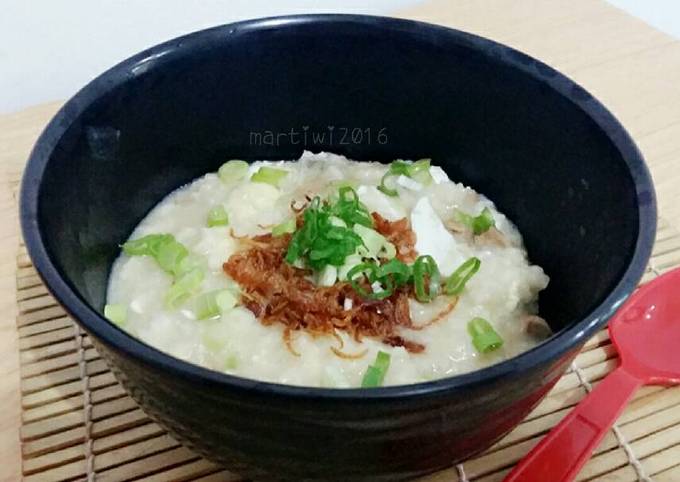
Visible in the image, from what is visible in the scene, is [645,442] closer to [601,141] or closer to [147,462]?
[601,141]

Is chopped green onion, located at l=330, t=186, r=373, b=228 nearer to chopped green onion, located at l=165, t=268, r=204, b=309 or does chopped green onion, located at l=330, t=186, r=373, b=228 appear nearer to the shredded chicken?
the shredded chicken

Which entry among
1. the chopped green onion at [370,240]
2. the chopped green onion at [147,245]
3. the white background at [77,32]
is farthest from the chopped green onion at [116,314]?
the white background at [77,32]

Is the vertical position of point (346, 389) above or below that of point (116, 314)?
above

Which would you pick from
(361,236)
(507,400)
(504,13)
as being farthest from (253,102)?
(504,13)

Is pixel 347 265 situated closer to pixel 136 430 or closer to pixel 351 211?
pixel 351 211

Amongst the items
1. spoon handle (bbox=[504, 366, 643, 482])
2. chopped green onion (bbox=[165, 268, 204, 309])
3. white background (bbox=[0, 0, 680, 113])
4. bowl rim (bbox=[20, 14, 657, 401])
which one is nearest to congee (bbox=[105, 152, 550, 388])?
chopped green onion (bbox=[165, 268, 204, 309])

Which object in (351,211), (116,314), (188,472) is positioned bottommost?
(188,472)

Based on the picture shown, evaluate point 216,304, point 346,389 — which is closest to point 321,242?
point 216,304
